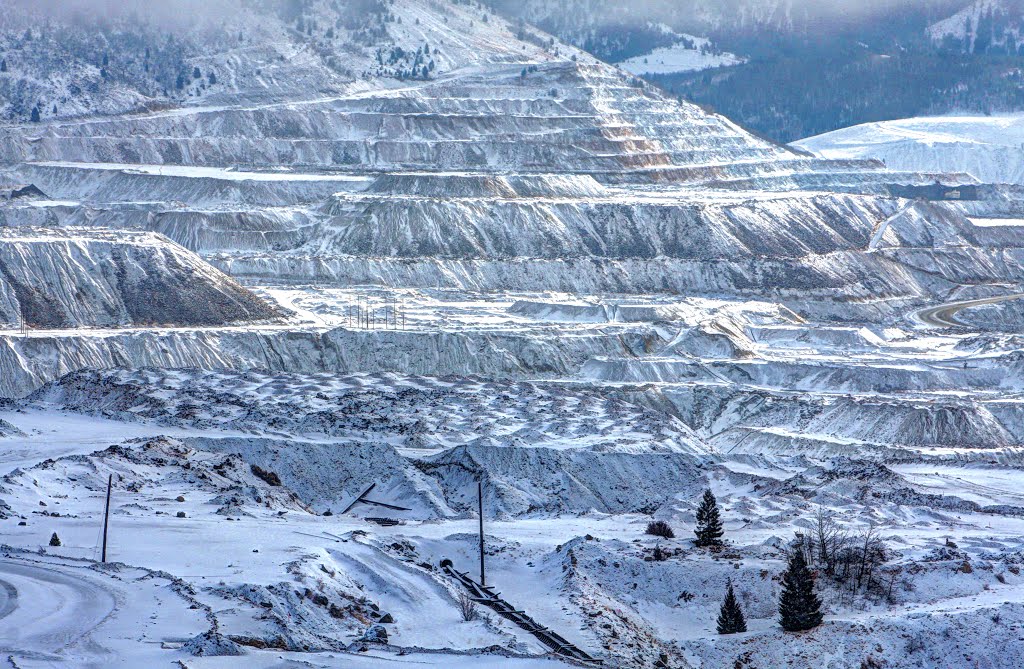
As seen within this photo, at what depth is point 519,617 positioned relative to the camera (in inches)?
1731

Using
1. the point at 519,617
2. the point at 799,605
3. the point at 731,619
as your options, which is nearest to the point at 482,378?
the point at 519,617

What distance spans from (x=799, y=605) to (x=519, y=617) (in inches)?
285

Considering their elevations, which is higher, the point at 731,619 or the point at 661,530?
the point at 661,530

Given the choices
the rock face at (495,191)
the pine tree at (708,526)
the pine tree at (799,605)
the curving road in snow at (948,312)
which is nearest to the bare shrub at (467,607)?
the pine tree at (799,605)

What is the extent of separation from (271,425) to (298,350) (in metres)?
25.5

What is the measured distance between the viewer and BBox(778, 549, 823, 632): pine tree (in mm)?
43438

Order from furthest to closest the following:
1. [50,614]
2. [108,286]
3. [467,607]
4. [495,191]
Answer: [495,191] < [108,286] < [467,607] < [50,614]

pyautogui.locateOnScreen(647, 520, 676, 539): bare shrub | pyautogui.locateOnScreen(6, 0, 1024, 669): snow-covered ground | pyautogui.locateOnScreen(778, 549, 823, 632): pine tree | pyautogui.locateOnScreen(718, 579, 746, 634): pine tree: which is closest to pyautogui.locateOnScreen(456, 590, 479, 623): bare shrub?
pyautogui.locateOnScreen(6, 0, 1024, 669): snow-covered ground

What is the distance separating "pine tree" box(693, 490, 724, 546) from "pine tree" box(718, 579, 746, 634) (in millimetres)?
6232

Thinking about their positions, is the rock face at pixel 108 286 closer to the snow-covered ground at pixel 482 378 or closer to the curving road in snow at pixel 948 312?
the snow-covered ground at pixel 482 378

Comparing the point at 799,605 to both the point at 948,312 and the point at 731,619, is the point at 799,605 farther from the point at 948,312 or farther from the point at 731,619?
the point at 948,312

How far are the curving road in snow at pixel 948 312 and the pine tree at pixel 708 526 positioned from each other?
73.6m

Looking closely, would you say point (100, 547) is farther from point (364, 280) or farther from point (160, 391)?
point (364, 280)

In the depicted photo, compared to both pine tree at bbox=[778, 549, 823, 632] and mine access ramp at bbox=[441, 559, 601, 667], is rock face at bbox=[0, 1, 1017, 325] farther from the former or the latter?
pine tree at bbox=[778, 549, 823, 632]
